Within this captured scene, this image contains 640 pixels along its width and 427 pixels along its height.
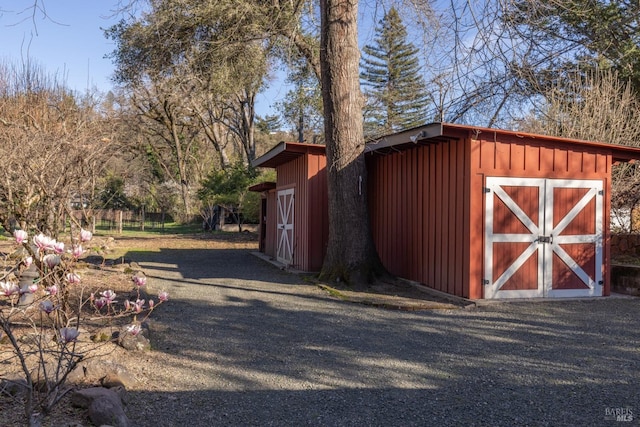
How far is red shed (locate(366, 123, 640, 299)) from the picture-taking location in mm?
8203

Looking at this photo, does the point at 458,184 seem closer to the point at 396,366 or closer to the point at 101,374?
the point at 396,366

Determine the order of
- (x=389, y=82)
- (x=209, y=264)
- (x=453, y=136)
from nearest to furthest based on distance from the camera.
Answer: (x=453, y=136), (x=209, y=264), (x=389, y=82)

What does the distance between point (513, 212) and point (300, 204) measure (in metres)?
5.56

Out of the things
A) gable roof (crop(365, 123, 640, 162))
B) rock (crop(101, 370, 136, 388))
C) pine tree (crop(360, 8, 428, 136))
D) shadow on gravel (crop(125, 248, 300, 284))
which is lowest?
rock (crop(101, 370, 136, 388))

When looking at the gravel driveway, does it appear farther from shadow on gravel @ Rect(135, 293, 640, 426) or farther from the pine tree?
the pine tree

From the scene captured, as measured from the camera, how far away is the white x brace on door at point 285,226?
1348 centimetres

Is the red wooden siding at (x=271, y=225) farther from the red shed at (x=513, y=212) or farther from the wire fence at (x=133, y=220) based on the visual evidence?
the wire fence at (x=133, y=220)

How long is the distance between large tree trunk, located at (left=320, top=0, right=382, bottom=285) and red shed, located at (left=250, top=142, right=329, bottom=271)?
1.83m

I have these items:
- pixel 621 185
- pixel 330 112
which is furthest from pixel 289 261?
pixel 621 185

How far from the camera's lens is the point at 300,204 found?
41.6 feet

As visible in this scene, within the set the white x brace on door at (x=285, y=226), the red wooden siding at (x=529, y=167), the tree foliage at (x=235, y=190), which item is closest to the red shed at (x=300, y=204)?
the white x brace on door at (x=285, y=226)

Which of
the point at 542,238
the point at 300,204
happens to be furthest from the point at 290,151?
the point at 542,238

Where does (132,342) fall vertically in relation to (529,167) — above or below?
below

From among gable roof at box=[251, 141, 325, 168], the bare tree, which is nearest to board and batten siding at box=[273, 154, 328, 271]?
gable roof at box=[251, 141, 325, 168]
